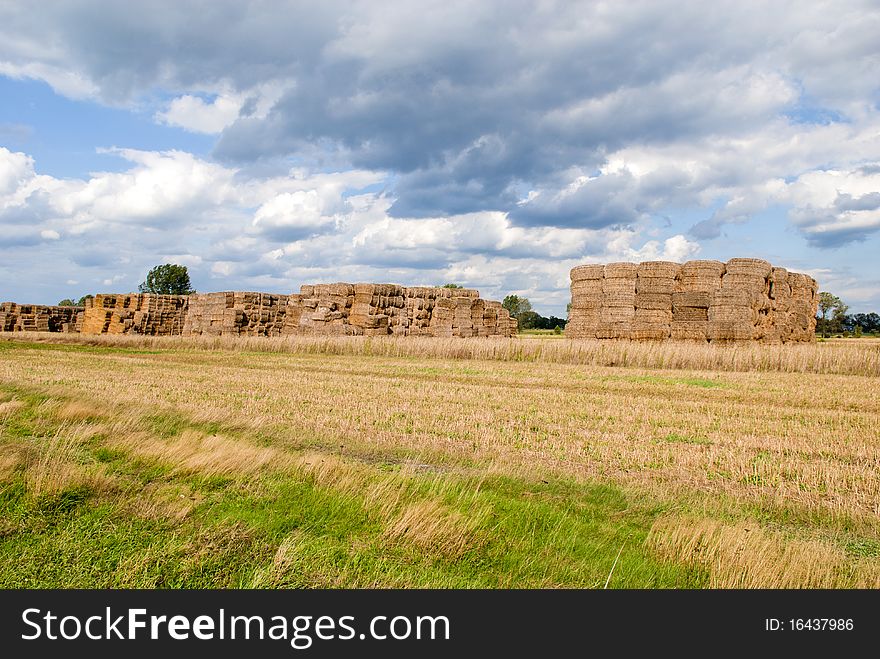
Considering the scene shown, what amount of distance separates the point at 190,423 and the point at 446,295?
26.2 m

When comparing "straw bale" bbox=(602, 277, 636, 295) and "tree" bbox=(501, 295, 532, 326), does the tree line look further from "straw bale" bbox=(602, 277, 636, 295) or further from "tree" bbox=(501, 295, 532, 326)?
"straw bale" bbox=(602, 277, 636, 295)

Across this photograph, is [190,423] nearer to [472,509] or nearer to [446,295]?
[472,509]

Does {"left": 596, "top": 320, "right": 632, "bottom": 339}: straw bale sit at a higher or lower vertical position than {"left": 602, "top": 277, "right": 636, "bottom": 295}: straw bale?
lower

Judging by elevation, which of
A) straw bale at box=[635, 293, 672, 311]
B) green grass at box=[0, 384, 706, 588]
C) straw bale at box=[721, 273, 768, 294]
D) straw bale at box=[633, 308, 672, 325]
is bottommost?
green grass at box=[0, 384, 706, 588]

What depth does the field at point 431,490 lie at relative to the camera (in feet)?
12.0

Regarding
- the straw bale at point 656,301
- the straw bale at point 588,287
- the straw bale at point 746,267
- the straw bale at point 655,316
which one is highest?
the straw bale at point 746,267

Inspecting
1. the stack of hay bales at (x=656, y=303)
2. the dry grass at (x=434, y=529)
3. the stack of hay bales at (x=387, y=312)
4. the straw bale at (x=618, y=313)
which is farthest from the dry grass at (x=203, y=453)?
the stack of hay bales at (x=387, y=312)

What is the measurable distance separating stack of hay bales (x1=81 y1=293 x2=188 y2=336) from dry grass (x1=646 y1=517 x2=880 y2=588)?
45.5 meters

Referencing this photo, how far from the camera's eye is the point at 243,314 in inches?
1495

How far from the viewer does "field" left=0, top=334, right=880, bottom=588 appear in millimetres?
3658

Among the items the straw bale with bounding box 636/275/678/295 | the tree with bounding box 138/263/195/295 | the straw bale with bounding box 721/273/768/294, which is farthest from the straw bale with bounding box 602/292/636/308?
the tree with bounding box 138/263/195/295

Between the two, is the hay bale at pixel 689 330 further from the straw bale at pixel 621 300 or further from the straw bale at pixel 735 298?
the straw bale at pixel 621 300

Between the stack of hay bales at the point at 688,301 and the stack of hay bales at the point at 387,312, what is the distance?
9.35 m
